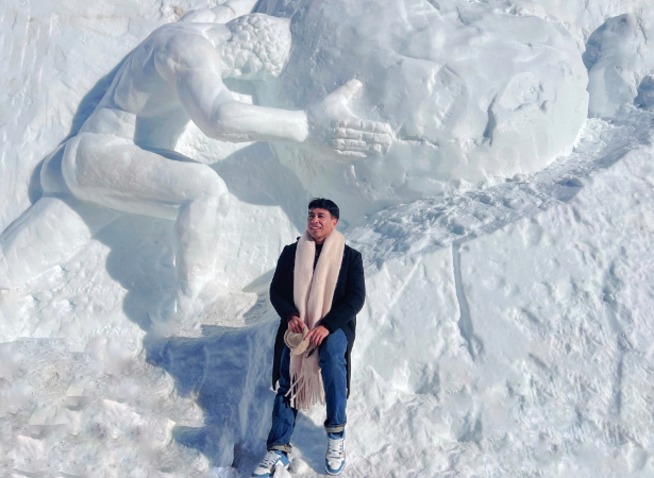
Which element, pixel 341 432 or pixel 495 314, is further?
pixel 495 314

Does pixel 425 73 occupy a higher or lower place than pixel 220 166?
higher

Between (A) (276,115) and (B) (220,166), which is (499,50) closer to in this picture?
(A) (276,115)

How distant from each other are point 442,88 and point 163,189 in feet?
4.45

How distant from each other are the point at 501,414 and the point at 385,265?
0.76 metres

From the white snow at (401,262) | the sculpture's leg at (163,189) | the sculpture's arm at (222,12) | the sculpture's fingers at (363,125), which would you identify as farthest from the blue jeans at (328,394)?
the sculpture's arm at (222,12)

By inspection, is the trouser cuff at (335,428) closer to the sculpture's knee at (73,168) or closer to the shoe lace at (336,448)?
the shoe lace at (336,448)

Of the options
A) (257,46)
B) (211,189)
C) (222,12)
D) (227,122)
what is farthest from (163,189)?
(222,12)

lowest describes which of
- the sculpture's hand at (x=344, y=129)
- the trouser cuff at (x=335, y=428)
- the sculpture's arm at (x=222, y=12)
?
the trouser cuff at (x=335, y=428)

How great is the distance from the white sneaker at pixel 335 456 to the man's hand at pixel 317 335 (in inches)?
13.2

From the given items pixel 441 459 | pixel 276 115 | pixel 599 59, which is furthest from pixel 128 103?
pixel 599 59

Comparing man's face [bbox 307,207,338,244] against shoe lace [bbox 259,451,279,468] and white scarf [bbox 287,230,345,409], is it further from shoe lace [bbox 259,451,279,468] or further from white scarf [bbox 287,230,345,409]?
shoe lace [bbox 259,451,279,468]

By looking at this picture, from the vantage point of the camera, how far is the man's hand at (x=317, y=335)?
2.39 metres

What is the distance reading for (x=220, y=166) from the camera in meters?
4.07

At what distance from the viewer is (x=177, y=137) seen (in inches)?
159
